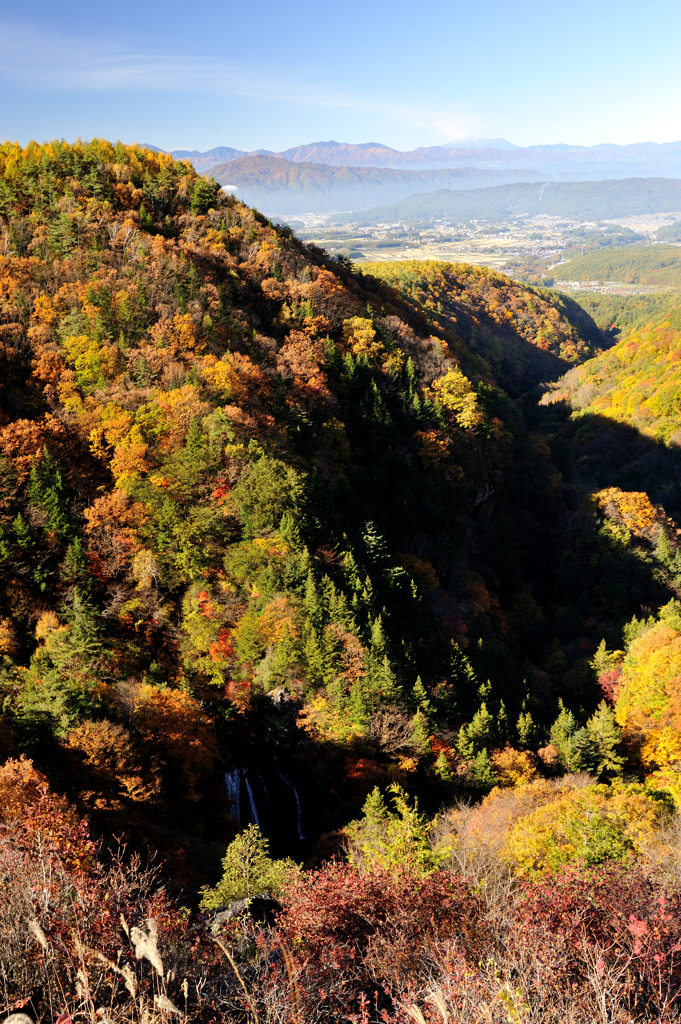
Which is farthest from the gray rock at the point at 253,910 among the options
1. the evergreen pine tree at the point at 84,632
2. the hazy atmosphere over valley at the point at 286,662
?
the evergreen pine tree at the point at 84,632

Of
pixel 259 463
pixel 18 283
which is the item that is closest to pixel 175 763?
pixel 259 463

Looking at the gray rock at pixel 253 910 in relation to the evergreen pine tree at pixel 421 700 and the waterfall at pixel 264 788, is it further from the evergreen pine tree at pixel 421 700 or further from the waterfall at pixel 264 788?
the evergreen pine tree at pixel 421 700

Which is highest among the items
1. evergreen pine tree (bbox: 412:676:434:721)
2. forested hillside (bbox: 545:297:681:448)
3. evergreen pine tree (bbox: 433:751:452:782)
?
forested hillside (bbox: 545:297:681:448)

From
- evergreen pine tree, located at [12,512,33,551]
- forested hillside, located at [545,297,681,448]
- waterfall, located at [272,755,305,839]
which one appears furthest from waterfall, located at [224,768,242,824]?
forested hillside, located at [545,297,681,448]

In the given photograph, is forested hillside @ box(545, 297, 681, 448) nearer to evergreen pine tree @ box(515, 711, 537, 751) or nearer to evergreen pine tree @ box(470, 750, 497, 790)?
evergreen pine tree @ box(515, 711, 537, 751)

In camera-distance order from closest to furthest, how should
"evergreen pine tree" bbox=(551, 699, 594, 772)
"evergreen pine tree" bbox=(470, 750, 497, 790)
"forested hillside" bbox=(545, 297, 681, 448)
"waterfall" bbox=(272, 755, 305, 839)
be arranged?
"evergreen pine tree" bbox=(470, 750, 497, 790) < "waterfall" bbox=(272, 755, 305, 839) < "evergreen pine tree" bbox=(551, 699, 594, 772) < "forested hillside" bbox=(545, 297, 681, 448)

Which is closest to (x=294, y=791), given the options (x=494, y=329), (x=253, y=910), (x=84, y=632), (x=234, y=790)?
(x=234, y=790)
